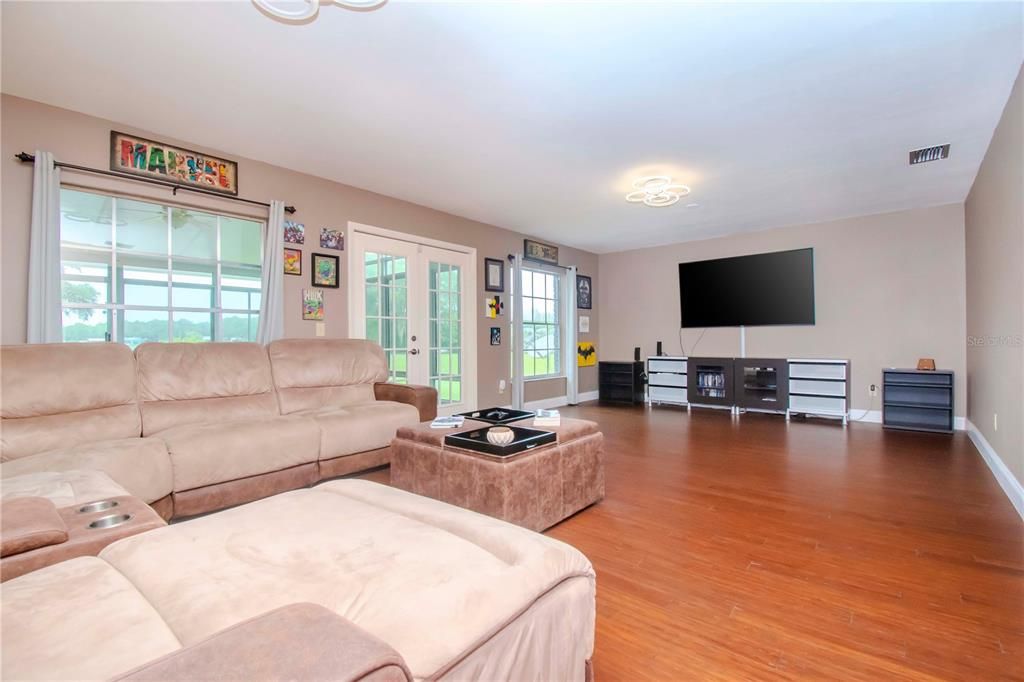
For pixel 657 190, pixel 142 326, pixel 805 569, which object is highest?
pixel 657 190

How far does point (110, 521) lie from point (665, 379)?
6.27 meters

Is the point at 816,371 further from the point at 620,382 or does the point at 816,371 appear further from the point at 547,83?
the point at 547,83

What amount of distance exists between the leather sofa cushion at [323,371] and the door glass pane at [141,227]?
1067 mm

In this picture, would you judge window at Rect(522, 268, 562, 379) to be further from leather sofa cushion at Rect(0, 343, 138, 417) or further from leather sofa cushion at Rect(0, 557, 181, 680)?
leather sofa cushion at Rect(0, 557, 181, 680)

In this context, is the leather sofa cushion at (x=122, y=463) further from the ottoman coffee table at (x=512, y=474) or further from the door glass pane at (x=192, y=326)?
the door glass pane at (x=192, y=326)

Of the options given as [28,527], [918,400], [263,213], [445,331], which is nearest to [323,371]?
[263,213]

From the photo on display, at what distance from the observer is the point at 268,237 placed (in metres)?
3.80

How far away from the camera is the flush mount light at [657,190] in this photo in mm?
4207

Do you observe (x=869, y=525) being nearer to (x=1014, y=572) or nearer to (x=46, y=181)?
(x=1014, y=572)

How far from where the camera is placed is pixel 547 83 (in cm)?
266

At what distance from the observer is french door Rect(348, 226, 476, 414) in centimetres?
456

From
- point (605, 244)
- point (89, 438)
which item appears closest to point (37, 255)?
point (89, 438)

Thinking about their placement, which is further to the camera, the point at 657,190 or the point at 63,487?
the point at 657,190

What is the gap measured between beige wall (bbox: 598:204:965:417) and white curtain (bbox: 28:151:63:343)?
21.8 feet
